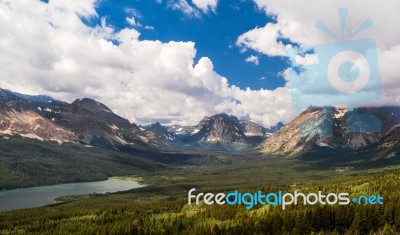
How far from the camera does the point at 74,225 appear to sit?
186 m

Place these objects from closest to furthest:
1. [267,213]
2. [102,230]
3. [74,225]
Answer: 1. [267,213]
2. [102,230]
3. [74,225]

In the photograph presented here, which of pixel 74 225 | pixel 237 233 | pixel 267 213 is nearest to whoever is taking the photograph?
pixel 237 233

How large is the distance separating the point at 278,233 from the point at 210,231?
18.5m

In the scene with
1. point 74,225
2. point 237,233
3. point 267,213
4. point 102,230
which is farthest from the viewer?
point 74,225

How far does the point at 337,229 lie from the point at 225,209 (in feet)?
140

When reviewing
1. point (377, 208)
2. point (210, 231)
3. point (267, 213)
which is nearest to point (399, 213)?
point (377, 208)

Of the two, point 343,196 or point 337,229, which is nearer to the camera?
point 337,229

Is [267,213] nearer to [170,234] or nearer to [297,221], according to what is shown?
[297,221]

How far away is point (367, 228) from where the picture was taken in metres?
105

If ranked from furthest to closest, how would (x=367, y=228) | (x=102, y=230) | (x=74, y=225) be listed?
(x=74, y=225)
(x=102, y=230)
(x=367, y=228)

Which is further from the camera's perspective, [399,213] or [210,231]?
[210,231]

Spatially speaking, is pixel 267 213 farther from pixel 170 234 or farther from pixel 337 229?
pixel 170 234

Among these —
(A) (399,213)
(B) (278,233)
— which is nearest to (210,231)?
(B) (278,233)

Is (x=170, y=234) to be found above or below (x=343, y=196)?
below
